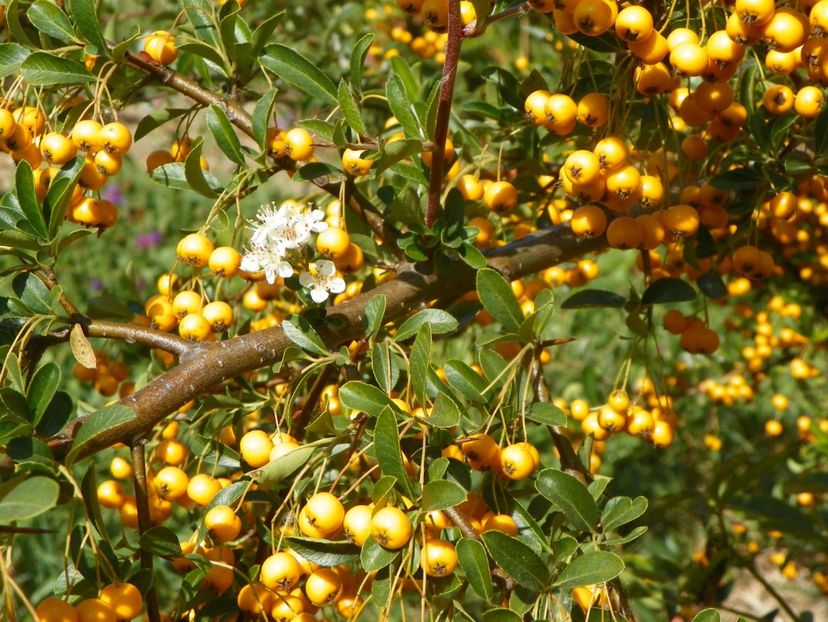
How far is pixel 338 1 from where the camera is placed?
3.30m

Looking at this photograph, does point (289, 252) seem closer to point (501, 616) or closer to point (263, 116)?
point (263, 116)

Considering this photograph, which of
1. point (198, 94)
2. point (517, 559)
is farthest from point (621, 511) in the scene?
point (198, 94)

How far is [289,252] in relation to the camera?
56.3 inches

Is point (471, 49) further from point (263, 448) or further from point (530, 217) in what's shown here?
point (263, 448)

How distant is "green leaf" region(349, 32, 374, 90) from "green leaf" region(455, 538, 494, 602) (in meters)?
0.85

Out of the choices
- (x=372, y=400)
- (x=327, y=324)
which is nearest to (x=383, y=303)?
(x=327, y=324)

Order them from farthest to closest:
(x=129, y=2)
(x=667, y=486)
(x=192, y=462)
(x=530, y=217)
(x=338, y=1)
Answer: (x=667, y=486) → (x=129, y=2) → (x=338, y=1) → (x=530, y=217) → (x=192, y=462)

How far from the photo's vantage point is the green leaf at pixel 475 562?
1142mm

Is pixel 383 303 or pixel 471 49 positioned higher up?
pixel 383 303

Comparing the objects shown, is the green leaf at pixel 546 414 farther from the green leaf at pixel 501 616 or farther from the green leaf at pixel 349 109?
the green leaf at pixel 349 109

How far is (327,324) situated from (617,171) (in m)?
0.52

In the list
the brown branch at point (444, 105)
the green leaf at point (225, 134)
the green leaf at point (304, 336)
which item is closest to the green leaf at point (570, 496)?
the green leaf at point (304, 336)

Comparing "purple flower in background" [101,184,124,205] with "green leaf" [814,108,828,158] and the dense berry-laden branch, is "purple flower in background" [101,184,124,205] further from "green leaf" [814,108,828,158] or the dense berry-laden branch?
"green leaf" [814,108,828,158]

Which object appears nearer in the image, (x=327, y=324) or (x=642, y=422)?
(x=327, y=324)
